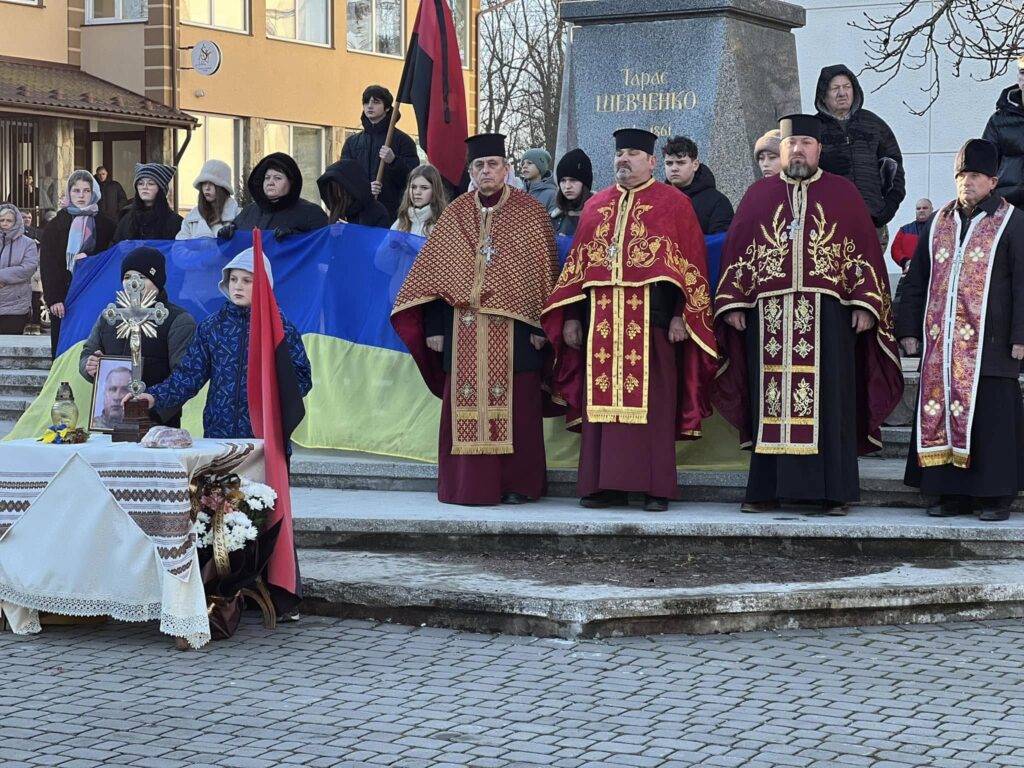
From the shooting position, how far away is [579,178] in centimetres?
1063

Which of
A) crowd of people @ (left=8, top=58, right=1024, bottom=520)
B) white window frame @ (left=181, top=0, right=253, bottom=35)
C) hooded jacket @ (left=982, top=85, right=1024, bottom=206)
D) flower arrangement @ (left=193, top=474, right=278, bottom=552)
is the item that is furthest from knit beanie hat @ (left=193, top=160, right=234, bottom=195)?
white window frame @ (left=181, top=0, right=253, bottom=35)

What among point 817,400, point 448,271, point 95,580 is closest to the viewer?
point 95,580

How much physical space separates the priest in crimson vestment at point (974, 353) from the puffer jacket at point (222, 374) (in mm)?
3045

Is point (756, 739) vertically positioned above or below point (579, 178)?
below

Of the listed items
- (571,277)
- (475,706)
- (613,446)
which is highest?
(571,277)

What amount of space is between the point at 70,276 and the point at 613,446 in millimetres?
5907

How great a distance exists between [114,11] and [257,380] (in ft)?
82.8

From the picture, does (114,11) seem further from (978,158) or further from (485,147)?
(978,158)

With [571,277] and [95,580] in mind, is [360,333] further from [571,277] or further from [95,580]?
[95,580]

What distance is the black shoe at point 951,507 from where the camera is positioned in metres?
9.01

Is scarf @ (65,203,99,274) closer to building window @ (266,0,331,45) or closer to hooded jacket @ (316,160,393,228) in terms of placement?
hooded jacket @ (316,160,393,228)

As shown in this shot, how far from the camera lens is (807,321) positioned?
29.9 ft

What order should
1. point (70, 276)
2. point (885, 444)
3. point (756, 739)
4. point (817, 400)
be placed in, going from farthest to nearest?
point (70, 276) < point (885, 444) < point (817, 400) < point (756, 739)

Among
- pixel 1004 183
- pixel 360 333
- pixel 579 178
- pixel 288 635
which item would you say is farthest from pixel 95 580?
pixel 1004 183
